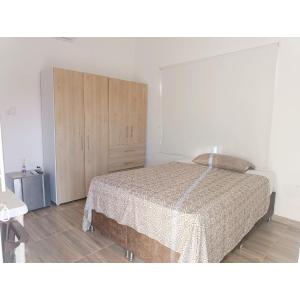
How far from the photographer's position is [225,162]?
297 centimetres

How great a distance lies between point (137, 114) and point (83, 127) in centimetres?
119

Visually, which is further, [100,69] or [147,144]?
[147,144]

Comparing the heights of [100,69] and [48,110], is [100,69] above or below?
above

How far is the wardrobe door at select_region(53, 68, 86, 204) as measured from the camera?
308cm

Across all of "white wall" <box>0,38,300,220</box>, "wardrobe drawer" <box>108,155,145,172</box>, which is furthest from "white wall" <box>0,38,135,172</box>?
"wardrobe drawer" <box>108,155,145,172</box>

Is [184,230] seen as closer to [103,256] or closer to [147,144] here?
[103,256]

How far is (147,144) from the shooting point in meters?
4.53

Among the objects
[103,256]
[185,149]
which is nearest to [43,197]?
[103,256]

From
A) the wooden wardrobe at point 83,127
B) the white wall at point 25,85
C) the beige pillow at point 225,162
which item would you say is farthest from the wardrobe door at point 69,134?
the beige pillow at point 225,162

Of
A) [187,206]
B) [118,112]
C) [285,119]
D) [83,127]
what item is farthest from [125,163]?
[285,119]

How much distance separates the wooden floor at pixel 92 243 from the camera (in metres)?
2.01

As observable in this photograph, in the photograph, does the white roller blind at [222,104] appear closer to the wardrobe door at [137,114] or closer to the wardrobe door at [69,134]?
the wardrobe door at [137,114]

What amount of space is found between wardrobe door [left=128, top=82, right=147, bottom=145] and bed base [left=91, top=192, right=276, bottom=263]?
2.07m
